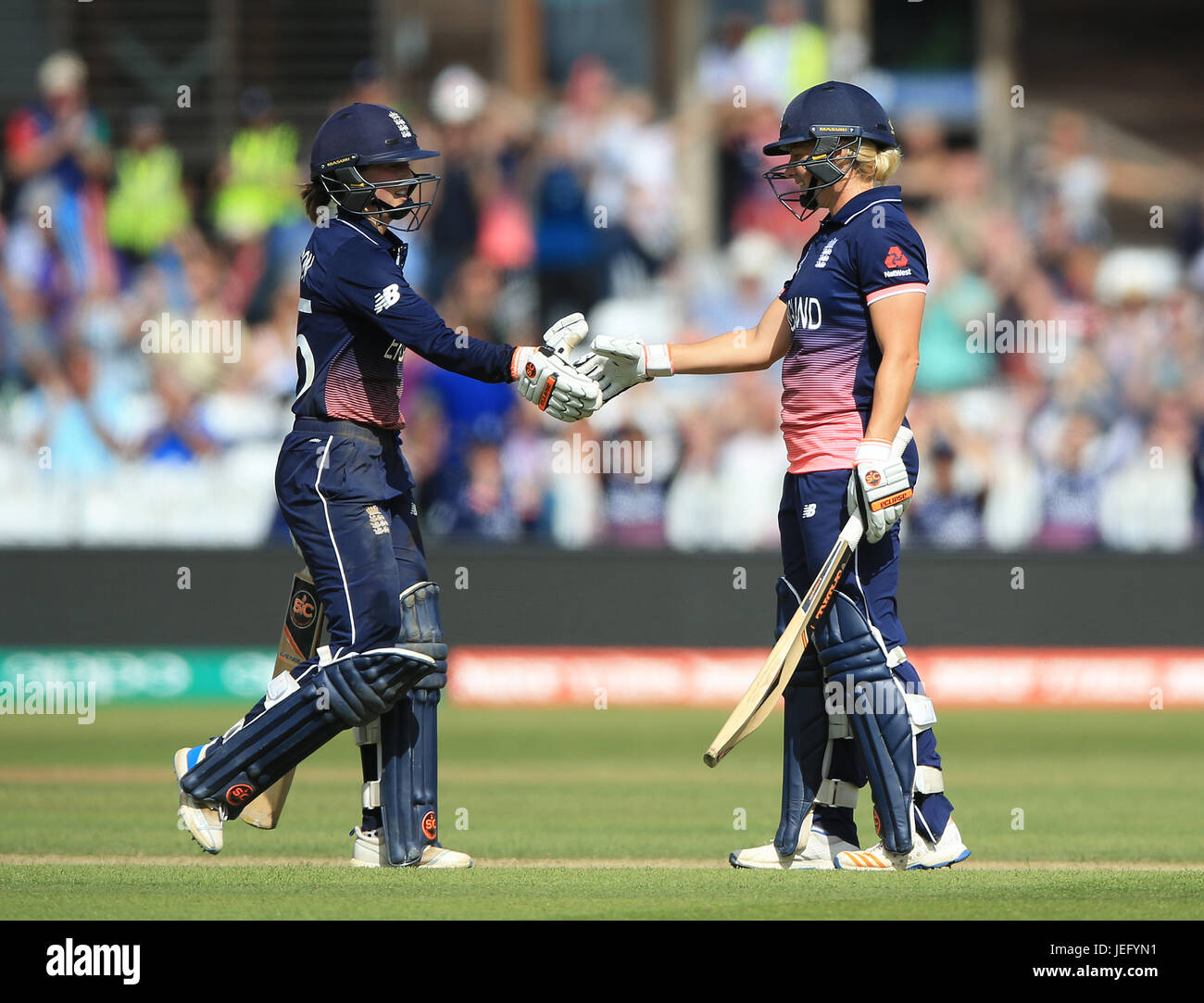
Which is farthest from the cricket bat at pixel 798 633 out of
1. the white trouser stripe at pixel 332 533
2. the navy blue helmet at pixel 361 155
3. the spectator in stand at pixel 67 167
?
the spectator in stand at pixel 67 167

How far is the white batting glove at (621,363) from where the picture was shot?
623 centimetres

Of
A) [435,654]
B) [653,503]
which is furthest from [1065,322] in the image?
[435,654]

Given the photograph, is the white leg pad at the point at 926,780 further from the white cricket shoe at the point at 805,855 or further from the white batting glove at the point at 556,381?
the white batting glove at the point at 556,381

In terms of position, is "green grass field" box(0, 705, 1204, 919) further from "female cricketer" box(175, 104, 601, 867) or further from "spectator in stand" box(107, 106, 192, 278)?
"spectator in stand" box(107, 106, 192, 278)

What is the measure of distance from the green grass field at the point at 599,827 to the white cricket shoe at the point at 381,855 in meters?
0.13

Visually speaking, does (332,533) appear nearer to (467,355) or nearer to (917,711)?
(467,355)

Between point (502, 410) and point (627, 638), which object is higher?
point (502, 410)

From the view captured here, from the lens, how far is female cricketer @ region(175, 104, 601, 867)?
5.75 m

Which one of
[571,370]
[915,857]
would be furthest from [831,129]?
[915,857]

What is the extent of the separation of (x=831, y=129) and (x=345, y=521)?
6.51 ft
